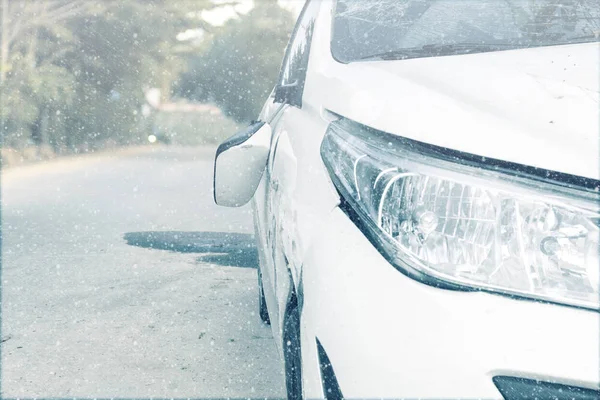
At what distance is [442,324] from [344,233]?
1.22 ft

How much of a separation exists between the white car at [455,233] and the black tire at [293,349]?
0.7 inches

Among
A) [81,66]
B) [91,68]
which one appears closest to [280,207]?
[81,66]

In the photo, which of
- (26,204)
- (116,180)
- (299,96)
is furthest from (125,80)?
(299,96)

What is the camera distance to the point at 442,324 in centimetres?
158

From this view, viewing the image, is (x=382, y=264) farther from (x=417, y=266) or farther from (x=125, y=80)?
(x=125, y=80)

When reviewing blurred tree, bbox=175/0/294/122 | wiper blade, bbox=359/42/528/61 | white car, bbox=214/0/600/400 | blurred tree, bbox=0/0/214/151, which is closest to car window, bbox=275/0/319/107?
wiper blade, bbox=359/42/528/61

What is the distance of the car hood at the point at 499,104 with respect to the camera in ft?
5.50

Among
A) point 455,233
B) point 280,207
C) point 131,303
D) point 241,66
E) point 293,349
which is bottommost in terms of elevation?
point 241,66

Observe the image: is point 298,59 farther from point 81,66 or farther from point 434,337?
point 81,66

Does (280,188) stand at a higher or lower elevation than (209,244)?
higher

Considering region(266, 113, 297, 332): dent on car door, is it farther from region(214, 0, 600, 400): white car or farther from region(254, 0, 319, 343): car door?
region(214, 0, 600, 400): white car

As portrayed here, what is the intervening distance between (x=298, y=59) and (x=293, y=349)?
5.42 feet

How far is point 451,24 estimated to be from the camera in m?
3.00

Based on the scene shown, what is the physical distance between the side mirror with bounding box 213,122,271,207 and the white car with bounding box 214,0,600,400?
763mm
